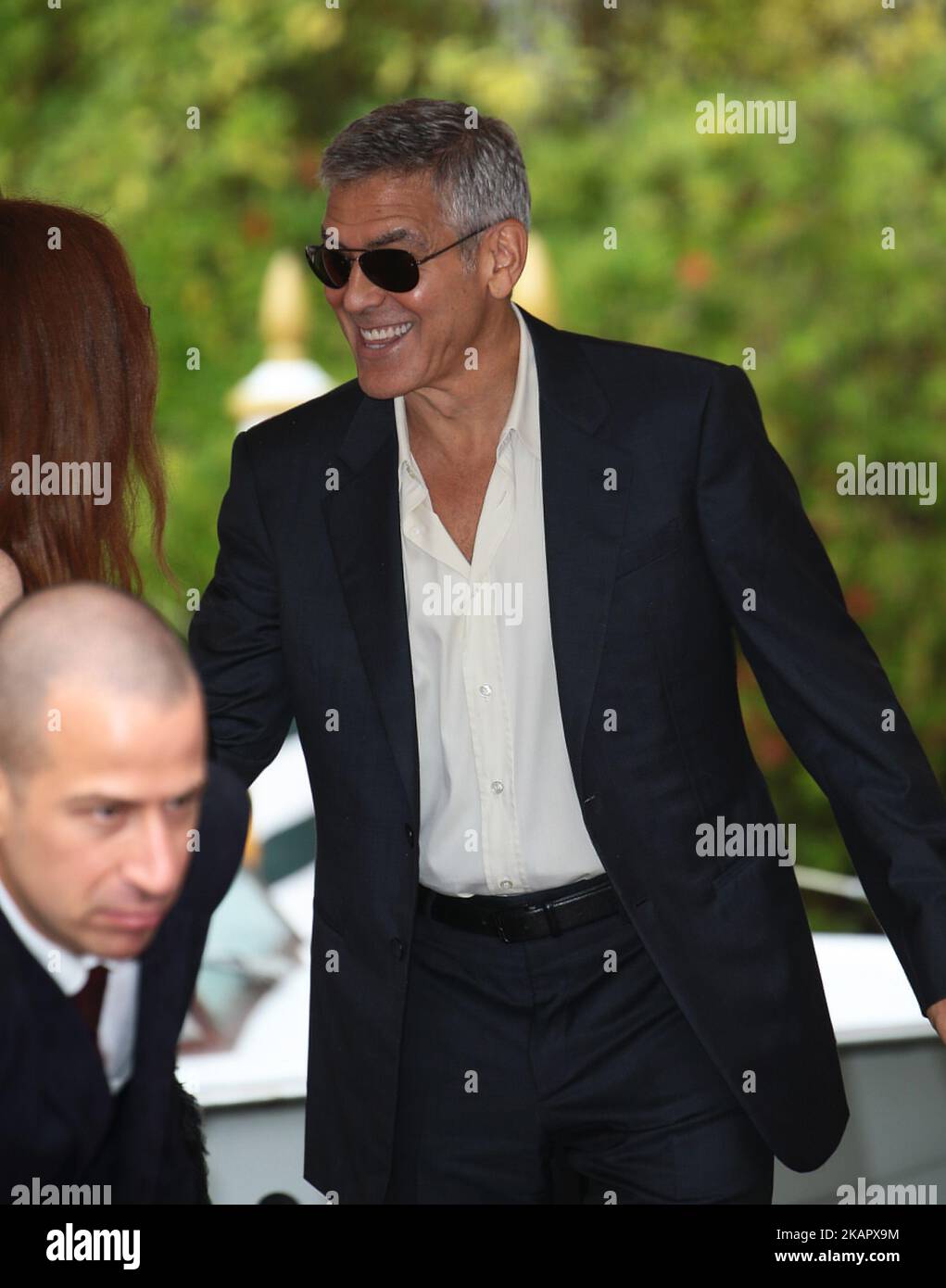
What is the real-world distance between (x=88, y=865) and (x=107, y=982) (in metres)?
0.19

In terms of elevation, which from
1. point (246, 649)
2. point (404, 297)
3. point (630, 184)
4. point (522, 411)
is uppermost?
point (630, 184)

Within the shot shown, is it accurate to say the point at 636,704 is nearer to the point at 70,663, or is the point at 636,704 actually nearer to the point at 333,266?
the point at 333,266

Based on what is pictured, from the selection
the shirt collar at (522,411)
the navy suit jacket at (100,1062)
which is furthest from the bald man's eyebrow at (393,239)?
the navy suit jacket at (100,1062)

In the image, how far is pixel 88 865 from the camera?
129 cm

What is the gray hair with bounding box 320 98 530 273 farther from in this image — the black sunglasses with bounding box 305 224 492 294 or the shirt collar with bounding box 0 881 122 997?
the shirt collar with bounding box 0 881 122 997

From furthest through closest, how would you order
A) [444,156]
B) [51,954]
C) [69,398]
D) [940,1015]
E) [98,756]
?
[444,156] → [940,1015] → [69,398] → [51,954] → [98,756]

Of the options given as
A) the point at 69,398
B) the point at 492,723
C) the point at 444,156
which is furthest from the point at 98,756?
the point at 444,156

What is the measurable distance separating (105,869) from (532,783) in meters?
1.06

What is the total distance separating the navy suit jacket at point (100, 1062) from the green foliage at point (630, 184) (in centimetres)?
643

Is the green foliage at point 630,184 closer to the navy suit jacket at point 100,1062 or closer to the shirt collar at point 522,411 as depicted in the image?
the shirt collar at point 522,411

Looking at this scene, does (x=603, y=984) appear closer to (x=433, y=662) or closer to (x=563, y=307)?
(x=433, y=662)

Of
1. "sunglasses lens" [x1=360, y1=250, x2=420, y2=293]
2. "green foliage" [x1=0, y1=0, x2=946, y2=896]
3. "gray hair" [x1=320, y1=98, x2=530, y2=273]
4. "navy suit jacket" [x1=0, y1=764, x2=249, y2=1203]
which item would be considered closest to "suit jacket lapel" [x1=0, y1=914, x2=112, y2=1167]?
"navy suit jacket" [x1=0, y1=764, x2=249, y2=1203]

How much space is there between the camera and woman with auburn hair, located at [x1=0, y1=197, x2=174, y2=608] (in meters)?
1.82

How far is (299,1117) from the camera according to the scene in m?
3.05
